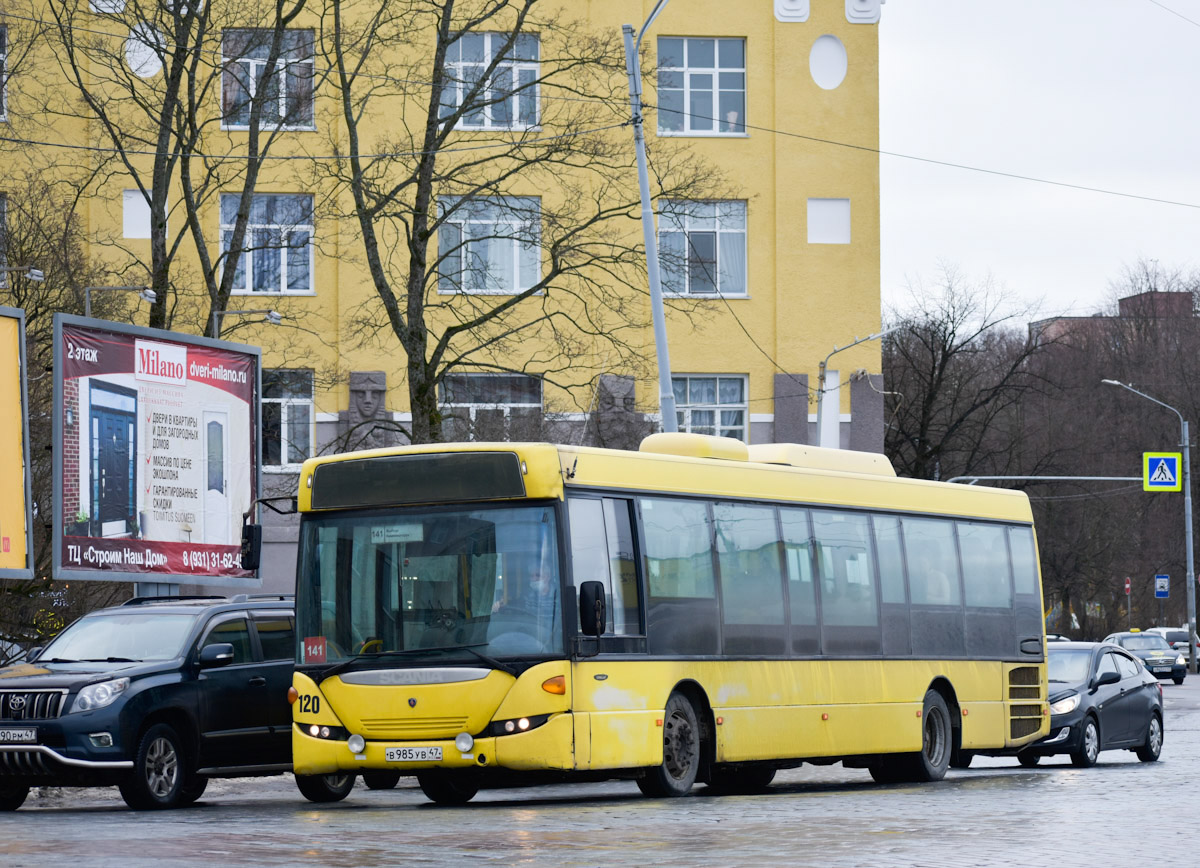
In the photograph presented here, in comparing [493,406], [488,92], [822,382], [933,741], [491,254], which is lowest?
[933,741]

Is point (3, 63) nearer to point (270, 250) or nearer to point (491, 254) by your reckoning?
point (270, 250)

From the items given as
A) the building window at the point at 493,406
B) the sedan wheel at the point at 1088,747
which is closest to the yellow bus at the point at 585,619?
the sedan wheel at the point at 1088,747

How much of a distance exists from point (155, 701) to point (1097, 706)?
11.5 m

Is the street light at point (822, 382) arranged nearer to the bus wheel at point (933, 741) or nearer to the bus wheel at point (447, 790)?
the bus wheel at point (933, 741)

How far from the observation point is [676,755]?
15.5 metres

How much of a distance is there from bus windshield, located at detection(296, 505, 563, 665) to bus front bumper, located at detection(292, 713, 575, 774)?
23.2 inches

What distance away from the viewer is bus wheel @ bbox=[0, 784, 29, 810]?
1590cm

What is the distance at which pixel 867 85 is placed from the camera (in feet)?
151

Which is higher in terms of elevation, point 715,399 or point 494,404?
point 715,399

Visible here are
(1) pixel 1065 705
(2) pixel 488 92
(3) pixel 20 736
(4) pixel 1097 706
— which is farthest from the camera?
(2) pixel 488 92

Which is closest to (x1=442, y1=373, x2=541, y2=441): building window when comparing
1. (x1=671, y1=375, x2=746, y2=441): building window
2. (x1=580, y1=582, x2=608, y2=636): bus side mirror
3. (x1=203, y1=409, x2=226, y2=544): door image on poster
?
(x1=671, y1=375, x2=746, y2=441): building window

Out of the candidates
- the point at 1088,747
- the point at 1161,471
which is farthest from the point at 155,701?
the point at 1161,471

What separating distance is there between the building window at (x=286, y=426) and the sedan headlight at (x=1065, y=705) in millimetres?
25058

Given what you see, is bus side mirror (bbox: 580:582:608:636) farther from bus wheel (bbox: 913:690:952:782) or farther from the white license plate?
bus wheel (bbox: 913:690:952:782)
